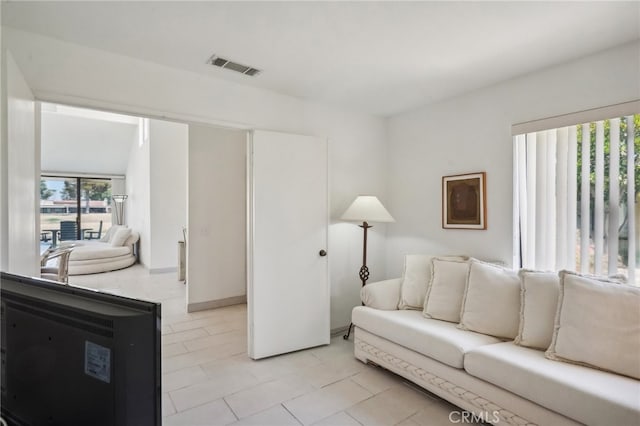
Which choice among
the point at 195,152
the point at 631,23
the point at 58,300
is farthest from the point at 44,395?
the point at 195,152

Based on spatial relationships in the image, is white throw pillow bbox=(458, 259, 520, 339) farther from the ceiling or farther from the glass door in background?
the glass door in background

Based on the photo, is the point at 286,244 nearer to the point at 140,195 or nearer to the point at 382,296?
the point at 382,296

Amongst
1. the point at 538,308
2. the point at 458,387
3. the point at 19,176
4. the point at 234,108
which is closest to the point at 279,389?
the point at 458,387

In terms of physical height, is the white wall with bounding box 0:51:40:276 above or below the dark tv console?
above

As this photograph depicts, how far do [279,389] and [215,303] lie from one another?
252cm

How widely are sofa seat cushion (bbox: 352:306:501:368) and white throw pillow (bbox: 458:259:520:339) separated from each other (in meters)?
0.08

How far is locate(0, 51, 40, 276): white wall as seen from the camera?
1661 mm

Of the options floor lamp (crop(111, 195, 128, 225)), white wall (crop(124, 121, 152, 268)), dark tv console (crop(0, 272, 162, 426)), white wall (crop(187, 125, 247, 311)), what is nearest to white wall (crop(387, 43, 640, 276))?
white wall (crop(187, 125, 247, 311))

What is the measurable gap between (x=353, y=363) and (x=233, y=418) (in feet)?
3.85

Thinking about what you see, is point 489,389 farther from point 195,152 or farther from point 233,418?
point 195,152

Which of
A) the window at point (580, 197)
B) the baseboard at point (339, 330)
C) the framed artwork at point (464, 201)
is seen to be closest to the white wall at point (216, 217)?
the baseboard at point (339, 330)

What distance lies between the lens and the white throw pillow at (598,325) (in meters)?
1.72

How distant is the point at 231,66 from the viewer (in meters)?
2.58

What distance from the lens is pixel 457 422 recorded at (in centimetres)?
206
